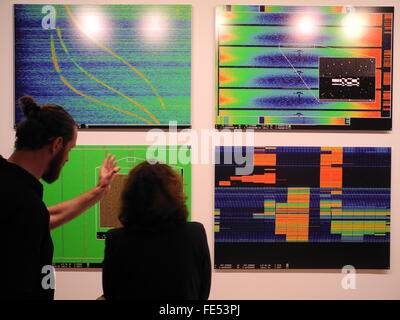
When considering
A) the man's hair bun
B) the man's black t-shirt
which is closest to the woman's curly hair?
the man's black t-shirt

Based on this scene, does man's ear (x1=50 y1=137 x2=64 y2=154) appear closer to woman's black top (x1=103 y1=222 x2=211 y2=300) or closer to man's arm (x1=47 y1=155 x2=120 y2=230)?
man's arm (x1=47 y1=155 x2=120 y2=230)

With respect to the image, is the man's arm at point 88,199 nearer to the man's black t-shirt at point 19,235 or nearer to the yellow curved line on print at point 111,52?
the man's black t-shirt at point 19,235

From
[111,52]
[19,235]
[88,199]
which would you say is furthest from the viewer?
[111,52]

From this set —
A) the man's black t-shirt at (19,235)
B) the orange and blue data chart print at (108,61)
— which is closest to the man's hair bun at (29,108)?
the man's black t-shirt at (19,235)

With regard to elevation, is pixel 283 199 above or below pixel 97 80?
below

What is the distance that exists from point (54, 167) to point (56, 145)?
0.10 m

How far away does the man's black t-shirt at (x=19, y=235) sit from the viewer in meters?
1.09

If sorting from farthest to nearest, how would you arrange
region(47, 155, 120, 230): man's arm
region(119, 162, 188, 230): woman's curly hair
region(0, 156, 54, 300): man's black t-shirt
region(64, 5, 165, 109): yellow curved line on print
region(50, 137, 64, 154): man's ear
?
region(64, 5, 165, 109): yellow curved line on print → region(47, 155, 120, 230): man's arm → region(50, 137, 64, 154): man's ear → region(119, 162, 188, 230): woman's curly hair → region(0, 156, 54, 300): man's black t-shirt

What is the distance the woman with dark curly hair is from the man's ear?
334 mm

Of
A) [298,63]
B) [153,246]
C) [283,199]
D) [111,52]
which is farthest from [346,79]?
[153,246]

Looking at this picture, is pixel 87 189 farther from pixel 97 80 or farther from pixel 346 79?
pixel 346 79

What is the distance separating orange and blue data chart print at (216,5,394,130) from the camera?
2.04 meters

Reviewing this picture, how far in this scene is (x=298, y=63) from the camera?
80.6 inches
